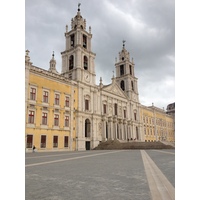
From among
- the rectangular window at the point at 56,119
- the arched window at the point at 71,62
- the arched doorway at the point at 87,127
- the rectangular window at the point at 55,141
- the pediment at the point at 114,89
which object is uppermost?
the arched window at the point at 71,62

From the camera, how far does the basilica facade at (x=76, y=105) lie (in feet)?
88.9

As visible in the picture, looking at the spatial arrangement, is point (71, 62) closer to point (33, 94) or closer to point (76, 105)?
point (76, 105)

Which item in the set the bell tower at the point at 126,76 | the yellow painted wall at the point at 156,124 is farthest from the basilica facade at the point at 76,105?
the yellow painted wall at the point at 156,124

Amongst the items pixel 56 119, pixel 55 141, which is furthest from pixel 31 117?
pixel 55 141

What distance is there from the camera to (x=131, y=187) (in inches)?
194

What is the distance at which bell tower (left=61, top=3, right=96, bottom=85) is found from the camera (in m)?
36.1

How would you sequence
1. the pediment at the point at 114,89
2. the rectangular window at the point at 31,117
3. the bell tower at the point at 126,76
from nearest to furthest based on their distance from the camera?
the rectangular window at the point at 31,117, the pediment at the point at 114,89, the bell tower at the point at 126,76

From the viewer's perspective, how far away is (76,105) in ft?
111

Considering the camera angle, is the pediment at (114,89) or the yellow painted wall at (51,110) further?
the pediment at (114,89)

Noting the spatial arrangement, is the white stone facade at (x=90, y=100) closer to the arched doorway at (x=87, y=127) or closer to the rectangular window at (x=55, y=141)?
the arched doorway at (x=87, y=127)

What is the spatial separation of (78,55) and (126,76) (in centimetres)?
2158
